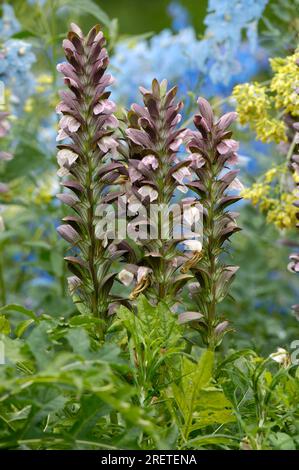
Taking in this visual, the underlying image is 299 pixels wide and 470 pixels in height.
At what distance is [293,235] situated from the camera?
9.89 feet

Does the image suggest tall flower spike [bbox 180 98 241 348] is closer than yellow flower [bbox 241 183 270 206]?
Yes

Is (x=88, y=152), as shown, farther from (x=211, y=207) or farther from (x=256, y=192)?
(x=256, y=192)

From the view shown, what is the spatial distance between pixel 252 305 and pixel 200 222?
1.28 meters

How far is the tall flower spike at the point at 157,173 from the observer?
153 centimetres

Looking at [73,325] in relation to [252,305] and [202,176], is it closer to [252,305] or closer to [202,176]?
[202,176]

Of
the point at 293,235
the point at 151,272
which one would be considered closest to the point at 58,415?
the point at 151,272

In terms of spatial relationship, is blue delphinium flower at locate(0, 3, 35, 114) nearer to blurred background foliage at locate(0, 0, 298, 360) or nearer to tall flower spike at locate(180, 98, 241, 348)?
blurred background foliage at locate(0, 0, 298, 360)

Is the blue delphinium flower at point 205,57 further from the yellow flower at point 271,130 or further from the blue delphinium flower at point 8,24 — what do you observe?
the yellow flower at point 271,130

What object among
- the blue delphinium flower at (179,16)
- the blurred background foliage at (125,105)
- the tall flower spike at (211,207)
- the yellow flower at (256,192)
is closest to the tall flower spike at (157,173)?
the tall flower spike at (211,207)

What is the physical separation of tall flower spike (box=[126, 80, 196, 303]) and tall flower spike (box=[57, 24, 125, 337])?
5 centimetres

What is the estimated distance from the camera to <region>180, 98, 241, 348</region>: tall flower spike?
1.56 m

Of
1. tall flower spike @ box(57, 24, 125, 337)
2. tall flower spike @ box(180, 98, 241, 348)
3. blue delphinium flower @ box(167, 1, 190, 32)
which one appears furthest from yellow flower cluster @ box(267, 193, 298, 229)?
blue delphinium flower @ box(167, 1, 190, 32)

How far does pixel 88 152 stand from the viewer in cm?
157

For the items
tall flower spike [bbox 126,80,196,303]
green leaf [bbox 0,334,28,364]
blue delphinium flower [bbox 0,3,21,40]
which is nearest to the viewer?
green leaf [bbox 0,334,28,364]
